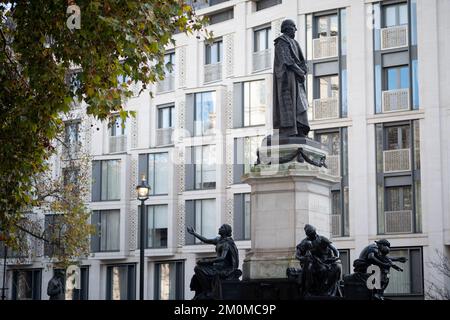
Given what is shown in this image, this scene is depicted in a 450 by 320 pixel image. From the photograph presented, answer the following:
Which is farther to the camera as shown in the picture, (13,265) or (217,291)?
(13,265)

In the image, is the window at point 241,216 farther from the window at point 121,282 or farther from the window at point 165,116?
the window at point 121,282

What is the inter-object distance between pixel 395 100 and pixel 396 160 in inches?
119

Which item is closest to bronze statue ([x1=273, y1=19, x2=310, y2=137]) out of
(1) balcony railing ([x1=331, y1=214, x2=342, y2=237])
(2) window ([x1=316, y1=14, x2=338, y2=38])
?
(1) balcony railing ([x1=331, y1=214, x2=342, y2=237])

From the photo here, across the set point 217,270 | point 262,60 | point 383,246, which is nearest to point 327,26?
point 262,60

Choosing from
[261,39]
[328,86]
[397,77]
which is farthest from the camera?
[261,39]

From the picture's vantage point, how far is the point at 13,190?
77.3 feet

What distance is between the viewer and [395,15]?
5209cm

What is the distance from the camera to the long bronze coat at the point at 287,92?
22.3 m

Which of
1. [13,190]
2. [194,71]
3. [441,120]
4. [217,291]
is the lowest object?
[217,291]

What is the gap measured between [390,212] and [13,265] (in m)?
27.5

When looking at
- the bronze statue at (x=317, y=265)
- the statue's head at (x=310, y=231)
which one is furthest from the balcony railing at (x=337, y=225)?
the statue's head at (x=310, y=231)

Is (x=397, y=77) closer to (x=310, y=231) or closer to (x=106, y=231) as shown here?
(x=106, y=231)
